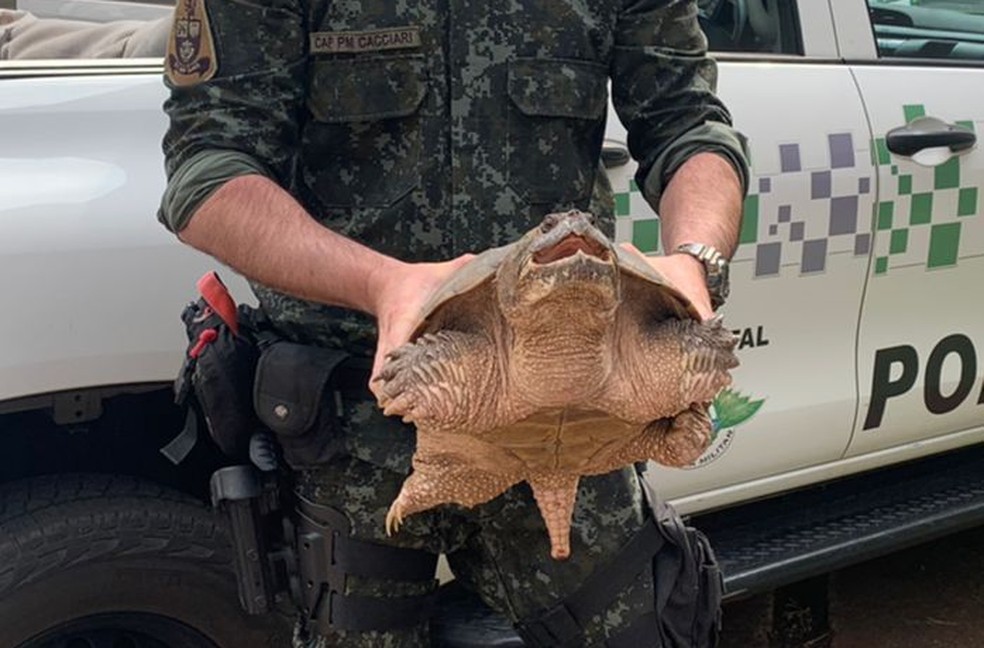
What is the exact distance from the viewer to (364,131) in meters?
1.63

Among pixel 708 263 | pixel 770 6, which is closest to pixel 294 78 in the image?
pixel 708 263

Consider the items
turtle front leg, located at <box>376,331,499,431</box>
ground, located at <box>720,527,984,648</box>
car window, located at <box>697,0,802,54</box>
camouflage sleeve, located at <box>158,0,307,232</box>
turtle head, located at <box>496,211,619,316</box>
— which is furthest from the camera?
ground, located at <box>720,527,984,648</box>

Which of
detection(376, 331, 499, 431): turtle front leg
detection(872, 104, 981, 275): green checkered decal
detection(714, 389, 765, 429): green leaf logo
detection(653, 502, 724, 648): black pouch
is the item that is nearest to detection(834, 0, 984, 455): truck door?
detection(872, 104, 981, 275): green checkered decal

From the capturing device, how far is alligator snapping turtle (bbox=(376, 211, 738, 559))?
39.7 inches

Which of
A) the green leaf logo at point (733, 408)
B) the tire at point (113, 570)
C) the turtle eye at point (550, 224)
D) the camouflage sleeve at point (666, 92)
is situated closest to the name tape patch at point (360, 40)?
the camouflage sleeve at point (666, 92)

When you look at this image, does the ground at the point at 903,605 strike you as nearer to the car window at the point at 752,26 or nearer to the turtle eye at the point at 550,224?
the car window at the point at 752,26

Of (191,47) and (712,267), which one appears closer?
(712,267)

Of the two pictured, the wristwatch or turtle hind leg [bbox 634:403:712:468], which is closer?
turtle hind leg [bbox 634:403:712:468]

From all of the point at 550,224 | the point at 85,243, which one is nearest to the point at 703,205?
the point at 550,224

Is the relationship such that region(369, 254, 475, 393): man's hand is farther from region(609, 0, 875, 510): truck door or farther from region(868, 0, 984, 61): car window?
A: region(868, 0, 984, 61): car window

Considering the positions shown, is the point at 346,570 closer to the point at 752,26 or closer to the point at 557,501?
the point at 557,501

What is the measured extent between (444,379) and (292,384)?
547 mm

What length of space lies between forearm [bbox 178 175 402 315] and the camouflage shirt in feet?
0.13

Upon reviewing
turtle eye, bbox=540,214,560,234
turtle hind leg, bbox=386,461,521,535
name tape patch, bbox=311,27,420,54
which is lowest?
turtle hind leg, bbox=386,461,521,535
